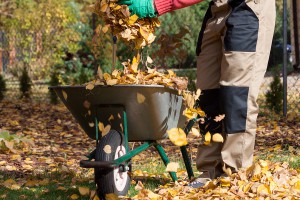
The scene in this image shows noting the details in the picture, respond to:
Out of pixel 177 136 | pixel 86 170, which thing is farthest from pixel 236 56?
pixel 86 170

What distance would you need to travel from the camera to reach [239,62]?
350cm

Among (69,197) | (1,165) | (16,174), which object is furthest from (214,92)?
(1,165)

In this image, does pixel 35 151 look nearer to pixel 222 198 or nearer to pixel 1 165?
pixel 1 165

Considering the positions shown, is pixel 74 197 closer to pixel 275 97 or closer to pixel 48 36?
pixel 275 97

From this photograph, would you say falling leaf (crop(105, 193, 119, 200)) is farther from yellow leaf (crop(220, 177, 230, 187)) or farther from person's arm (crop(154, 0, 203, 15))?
person's arm (crop(154, 0, 203, 15))

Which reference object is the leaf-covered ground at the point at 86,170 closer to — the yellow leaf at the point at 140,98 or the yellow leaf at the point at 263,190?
the yellow leaf at the point at 263,190

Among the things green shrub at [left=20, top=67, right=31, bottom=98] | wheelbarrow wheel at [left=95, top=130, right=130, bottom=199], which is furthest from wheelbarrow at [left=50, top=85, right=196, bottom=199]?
green shrub at [left=20, top=67, right=31, bottom=98]

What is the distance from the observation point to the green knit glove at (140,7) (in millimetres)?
3445

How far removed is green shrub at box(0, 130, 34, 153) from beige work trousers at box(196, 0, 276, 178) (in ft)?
7.79

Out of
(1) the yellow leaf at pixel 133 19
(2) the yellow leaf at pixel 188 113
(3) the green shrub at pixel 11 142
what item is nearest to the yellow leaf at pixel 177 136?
(2) the yellow leaf at pixel 188 113

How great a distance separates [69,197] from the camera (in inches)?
148

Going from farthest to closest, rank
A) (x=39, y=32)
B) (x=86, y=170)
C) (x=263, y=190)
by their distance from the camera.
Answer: (x=39, y=32) < (x=86, y=170) < (x=263, y=190)

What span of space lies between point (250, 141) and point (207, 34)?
2.04ft

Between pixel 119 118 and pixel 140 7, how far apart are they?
1.87ft
